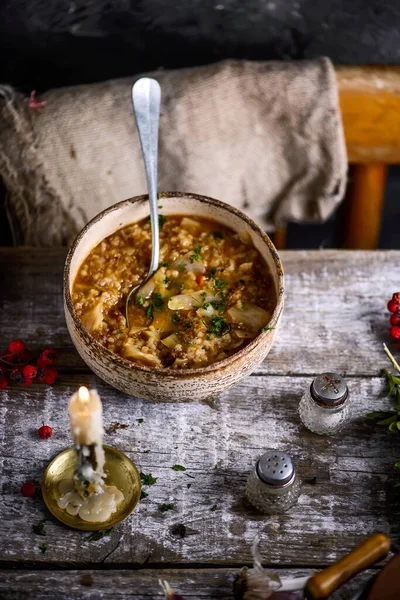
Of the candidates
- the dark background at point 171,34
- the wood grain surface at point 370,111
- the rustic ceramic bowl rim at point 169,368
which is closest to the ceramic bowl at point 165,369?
the rustic ceramic bowl rim at point 169,368

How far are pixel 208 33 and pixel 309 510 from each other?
5.56 ft

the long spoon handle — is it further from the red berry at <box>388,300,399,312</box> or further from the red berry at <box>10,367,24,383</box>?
the red berry at <box>388,300,399,312</box>

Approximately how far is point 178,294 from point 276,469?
0.50 metres

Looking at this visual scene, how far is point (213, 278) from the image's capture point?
79.0 inches

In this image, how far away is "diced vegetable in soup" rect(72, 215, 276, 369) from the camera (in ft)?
6.13

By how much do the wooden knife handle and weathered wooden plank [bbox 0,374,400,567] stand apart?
0.28 meters

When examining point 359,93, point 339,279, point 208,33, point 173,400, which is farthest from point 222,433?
point 208,33

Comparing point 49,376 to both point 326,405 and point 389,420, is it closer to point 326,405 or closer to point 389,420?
point 326,405

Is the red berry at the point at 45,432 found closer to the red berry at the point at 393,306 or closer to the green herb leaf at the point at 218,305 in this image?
the green herb leaf at the point at 218,305

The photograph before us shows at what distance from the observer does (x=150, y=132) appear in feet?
6.64

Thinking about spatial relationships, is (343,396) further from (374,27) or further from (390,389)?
(374,27)

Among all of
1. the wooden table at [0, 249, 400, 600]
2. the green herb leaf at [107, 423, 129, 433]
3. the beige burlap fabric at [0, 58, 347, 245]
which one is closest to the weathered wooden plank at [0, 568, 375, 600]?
the wooden table at [0, 249, 400, 600]

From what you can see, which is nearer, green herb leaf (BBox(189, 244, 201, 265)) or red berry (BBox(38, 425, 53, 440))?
red berry (BBox(38, 425, 53, 440))

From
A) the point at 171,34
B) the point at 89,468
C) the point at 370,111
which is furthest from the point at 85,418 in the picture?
the point at 171,34
